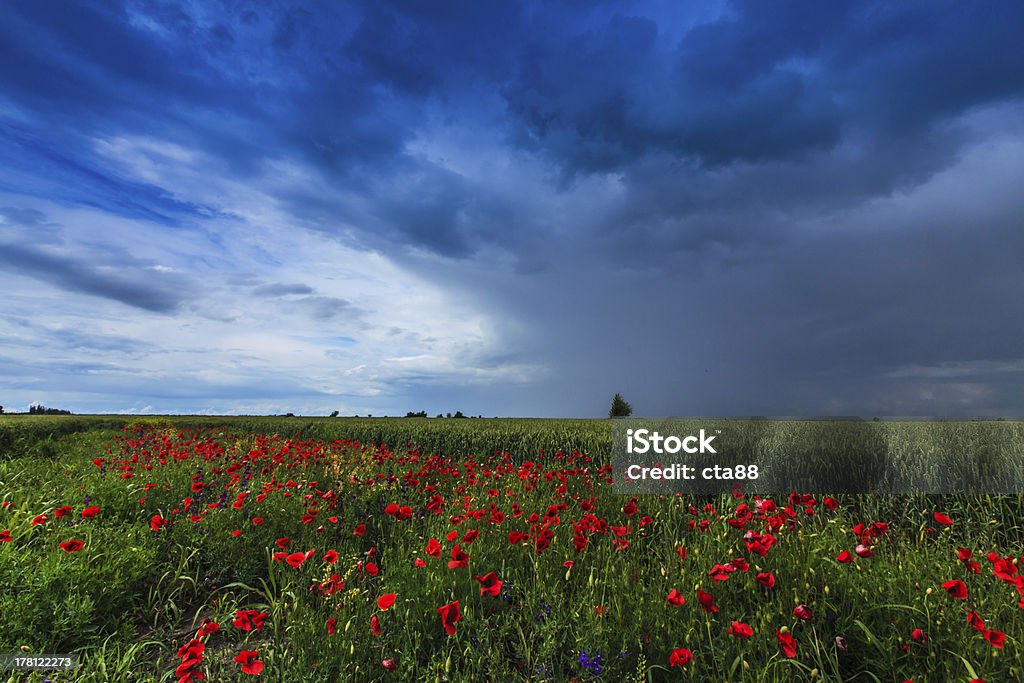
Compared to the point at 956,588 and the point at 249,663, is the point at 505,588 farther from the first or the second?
the point at 956,588

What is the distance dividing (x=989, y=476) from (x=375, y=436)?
13507 millimetres

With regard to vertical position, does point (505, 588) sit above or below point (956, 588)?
below

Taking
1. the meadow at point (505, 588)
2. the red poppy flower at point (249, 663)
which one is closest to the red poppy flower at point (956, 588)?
the meadow at point (505, 588)

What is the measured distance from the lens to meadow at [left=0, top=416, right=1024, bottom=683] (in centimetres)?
323

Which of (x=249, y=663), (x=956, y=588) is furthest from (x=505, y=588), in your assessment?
(x=956, y=588)

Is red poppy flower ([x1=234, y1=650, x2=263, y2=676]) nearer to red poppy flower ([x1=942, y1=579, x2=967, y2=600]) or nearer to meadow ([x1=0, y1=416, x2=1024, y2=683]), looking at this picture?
meadow ([x1=0, y1=416, x2=1024, y2=683])

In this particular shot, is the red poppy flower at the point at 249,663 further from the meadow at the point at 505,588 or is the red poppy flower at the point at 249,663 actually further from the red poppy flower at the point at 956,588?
the red poppy flower at the point at 956,588

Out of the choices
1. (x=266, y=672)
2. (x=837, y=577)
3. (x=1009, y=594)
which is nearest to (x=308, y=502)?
(x=266, y=672)

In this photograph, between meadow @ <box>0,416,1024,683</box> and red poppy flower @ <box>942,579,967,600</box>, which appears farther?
meadow @ <box>0,416,1024,683</box>

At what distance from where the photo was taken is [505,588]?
3.82m

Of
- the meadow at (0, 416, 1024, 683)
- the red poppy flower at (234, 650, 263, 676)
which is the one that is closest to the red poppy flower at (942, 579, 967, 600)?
the meadow at (0, 416, 1024, 683)

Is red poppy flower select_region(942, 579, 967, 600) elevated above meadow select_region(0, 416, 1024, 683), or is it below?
above

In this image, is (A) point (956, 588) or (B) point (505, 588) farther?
(B) point (505, 588)

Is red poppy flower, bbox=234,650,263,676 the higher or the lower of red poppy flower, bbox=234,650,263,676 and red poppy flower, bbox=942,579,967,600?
the lower
